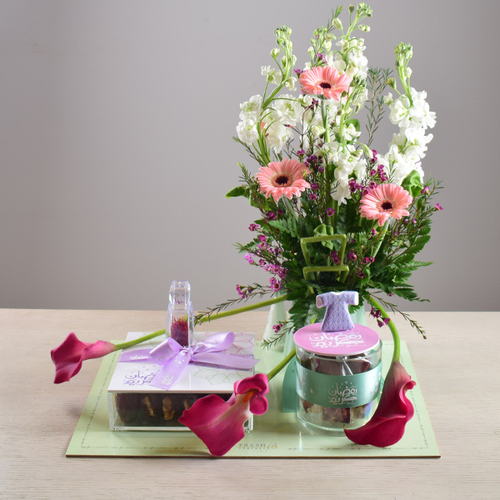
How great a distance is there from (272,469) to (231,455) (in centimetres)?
6

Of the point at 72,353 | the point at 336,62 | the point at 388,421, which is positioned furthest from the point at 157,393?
the point at 336,62

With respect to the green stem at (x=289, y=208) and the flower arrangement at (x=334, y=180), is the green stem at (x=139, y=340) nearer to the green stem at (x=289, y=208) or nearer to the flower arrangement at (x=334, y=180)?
the flower arrangement at (x=334, y=180)

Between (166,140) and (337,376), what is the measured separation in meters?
1.48

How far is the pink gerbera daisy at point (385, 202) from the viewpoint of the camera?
738 mm

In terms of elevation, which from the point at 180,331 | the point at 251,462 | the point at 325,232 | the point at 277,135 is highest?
the point at 277,135

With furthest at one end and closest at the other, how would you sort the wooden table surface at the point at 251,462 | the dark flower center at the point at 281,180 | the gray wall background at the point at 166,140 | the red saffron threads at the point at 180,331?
the gray wall background at the point at 166,140
the red saffron threads at the point at 180,331
the dark flower center at the point at 281,180
the wooden table surface at the point at 251,462

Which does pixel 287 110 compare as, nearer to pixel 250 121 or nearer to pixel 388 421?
pixel 250 121

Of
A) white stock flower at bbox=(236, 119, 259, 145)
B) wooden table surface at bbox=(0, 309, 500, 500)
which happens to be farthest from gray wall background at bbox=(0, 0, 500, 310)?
white stock flower at bbox=(236, 119, 259, 145)

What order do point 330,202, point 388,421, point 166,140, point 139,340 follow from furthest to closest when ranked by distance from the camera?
point 166,140 → point 139,340 → point 330,202 → point 388,421

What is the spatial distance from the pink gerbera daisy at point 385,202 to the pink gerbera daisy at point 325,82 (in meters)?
0.13

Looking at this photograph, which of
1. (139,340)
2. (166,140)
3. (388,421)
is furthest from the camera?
(166,140)

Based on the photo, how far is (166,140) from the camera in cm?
205

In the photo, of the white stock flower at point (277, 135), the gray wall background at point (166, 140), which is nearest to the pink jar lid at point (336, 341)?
the white stock flower at point (277, 135)

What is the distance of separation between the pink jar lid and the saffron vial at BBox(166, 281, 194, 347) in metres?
0.19
